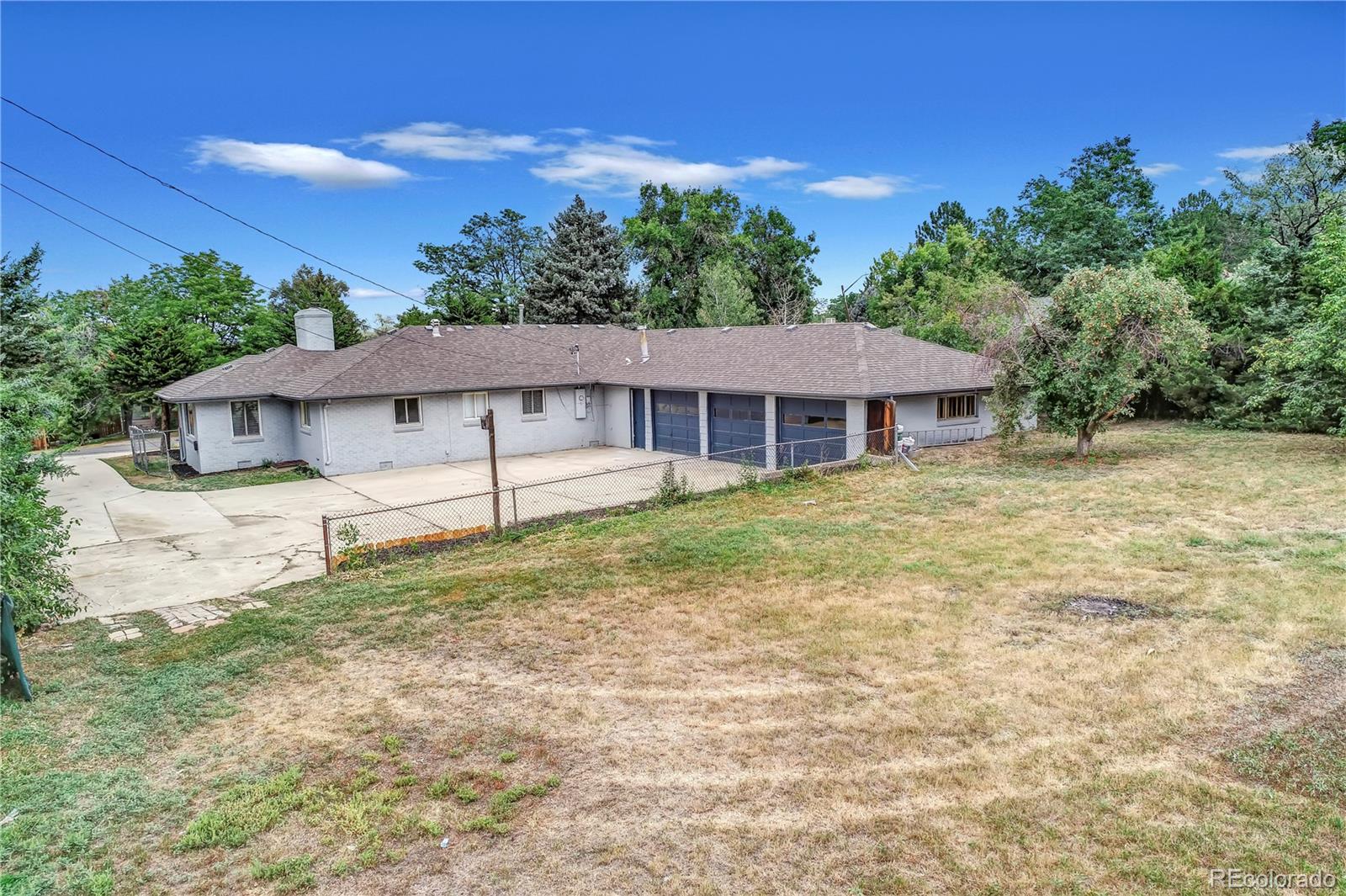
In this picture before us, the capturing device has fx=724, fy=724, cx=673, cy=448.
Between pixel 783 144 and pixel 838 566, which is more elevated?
pixel 783 144

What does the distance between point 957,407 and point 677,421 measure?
29.6ft

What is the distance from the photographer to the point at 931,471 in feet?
58.0

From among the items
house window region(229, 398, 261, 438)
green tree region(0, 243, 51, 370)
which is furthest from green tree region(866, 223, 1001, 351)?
green tree region(0, 243, 51, 370)

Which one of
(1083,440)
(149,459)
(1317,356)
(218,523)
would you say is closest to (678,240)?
(149,459)

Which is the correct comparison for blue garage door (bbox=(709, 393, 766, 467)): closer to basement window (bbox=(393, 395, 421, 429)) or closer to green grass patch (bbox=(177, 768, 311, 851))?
basement window (bbox=(393, 395, 421, 429))

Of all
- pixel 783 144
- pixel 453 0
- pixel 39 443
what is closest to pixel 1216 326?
pixel 783 144

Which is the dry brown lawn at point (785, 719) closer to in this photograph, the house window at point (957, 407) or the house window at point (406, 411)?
the house window at point (957, 407)

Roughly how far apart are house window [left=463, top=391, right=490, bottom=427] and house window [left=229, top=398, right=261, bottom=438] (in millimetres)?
6458

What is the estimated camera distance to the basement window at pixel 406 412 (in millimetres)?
23094

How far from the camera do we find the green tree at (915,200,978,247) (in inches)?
2525

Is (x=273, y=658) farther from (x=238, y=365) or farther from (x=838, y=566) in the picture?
(x=238, y=365)

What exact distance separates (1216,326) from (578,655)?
28.6 meters

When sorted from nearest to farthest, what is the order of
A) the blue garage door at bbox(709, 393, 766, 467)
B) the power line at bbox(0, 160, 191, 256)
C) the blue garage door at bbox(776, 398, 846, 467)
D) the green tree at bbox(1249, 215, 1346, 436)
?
the power line at bbox(0, 160, 191, 256) < the green tree at bbox(1249, 215, 1346, 436) < the blue garage door at bbox(776, 398, 846, 467) < the blue garage door at bbox(709, 393, 766, 467)

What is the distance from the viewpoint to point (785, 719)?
614 centimetres
